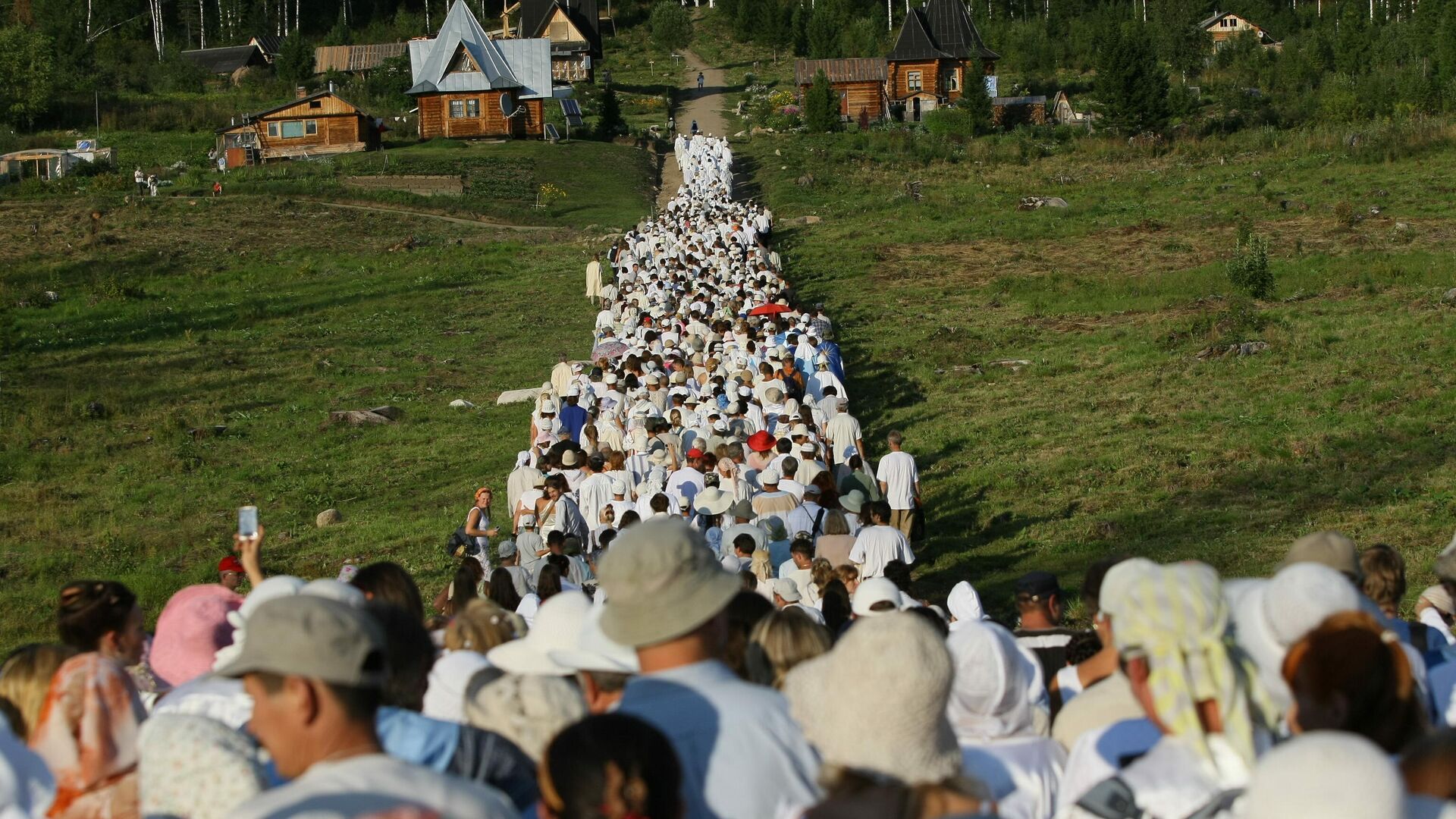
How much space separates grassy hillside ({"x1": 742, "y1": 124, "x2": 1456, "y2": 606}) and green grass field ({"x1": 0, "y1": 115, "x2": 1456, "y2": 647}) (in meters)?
0.09

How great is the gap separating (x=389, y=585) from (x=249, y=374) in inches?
989

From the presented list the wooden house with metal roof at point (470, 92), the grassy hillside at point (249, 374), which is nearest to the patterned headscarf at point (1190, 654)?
the grassy hillside at point (249, 374)

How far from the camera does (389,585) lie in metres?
6.12

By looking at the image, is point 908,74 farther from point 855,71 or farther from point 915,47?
point 855,71

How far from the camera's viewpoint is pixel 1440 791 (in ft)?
12.5

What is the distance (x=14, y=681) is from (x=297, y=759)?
5.09 ft

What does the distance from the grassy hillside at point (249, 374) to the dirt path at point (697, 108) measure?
8.17 metres

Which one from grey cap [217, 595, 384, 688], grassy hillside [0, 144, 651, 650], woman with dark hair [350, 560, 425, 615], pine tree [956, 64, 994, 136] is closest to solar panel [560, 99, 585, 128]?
pine tree [956, 64, 994, 136]

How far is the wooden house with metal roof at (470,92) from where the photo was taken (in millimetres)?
67062

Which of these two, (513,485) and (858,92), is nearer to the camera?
(513,485)

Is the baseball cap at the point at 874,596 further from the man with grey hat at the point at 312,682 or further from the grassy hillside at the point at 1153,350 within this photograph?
the grassy hillside at the point at 1153,350

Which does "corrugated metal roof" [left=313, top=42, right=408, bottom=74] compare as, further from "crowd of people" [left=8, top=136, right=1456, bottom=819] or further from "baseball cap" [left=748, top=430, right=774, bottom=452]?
"crowd of people" [left=8, top=136, right=1456, bottom=819]

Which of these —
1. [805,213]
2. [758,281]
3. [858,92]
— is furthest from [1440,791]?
[858,92]

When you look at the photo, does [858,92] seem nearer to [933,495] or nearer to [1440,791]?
[933,495]
